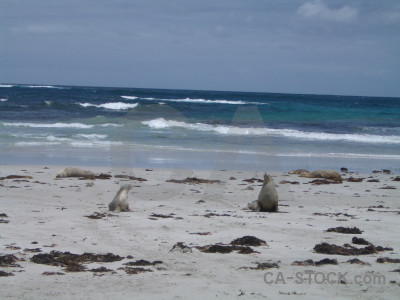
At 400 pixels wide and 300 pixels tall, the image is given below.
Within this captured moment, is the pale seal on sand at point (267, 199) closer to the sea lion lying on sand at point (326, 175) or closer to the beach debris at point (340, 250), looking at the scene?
the beach debris at point (340, 250)

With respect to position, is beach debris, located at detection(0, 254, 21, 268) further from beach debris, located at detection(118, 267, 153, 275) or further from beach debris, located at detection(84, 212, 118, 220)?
beach debris, located at detection(84, 212, 118, 220)

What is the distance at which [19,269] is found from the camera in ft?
17.2

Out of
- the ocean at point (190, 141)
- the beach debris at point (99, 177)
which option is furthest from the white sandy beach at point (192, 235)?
the ocean at point (190, 141)

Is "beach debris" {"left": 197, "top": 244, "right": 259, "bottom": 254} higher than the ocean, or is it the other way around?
"beach debris" {"left": 197, "top": 244, "right": 259, "bottom": 254}

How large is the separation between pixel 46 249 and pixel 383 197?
307 inches

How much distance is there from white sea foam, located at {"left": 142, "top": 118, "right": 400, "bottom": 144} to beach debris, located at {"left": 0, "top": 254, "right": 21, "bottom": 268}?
21299 millimetres

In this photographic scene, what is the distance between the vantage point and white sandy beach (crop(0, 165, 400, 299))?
15.7 ft

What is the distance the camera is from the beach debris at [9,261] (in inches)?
210

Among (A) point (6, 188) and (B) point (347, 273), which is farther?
(A) point (6, 188)

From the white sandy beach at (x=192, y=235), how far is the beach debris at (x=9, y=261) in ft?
0.20

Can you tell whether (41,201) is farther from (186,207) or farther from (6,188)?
(186,207)

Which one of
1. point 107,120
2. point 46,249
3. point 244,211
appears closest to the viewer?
point 46,249

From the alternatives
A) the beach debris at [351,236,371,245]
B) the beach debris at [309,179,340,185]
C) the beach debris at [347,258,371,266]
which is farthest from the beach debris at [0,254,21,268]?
the beach debris at [309,179,340,185]

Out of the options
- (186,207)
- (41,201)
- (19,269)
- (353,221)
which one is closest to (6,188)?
(41,201)
